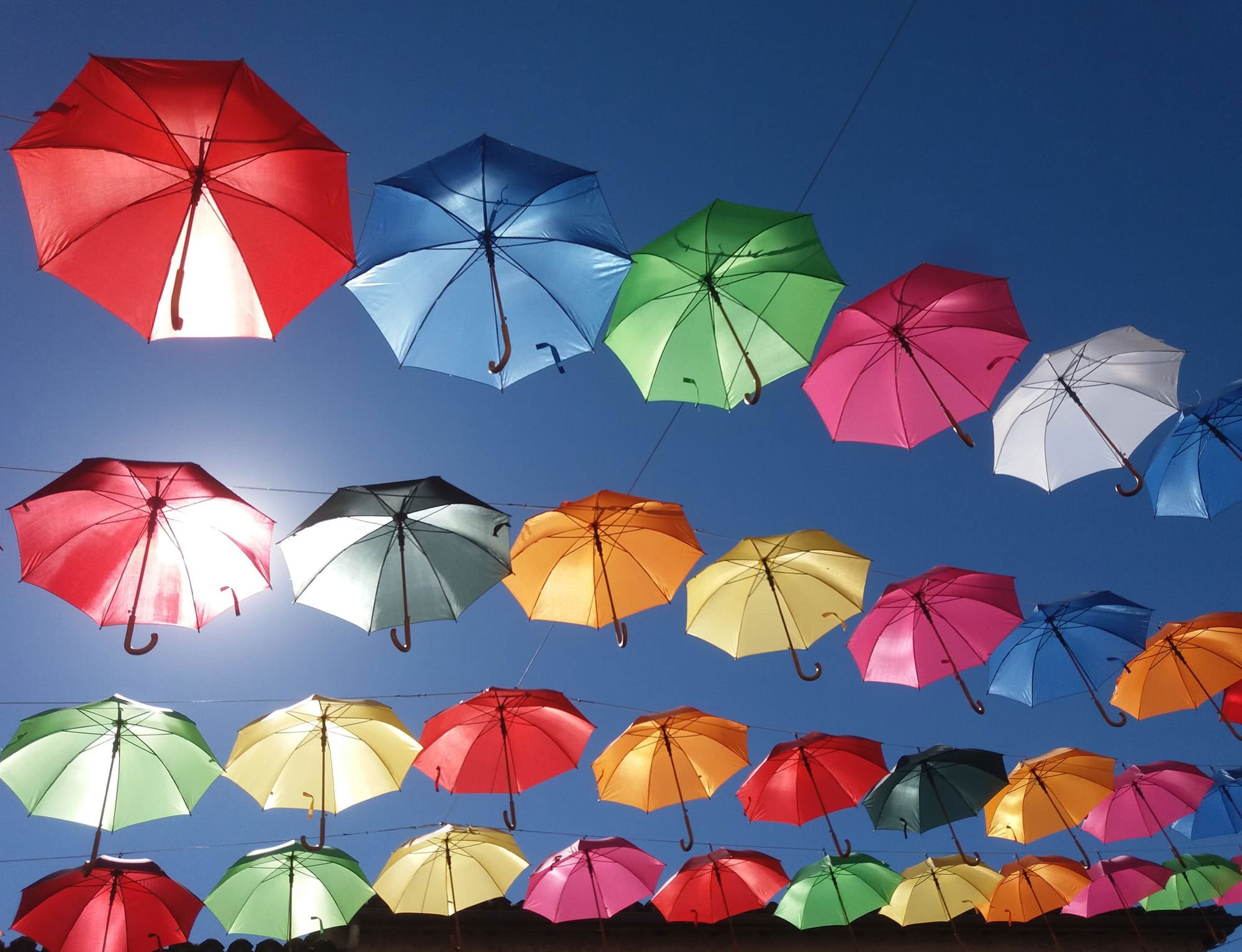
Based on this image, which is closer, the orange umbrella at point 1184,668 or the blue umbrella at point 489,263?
the blue umbrella at point 489,263

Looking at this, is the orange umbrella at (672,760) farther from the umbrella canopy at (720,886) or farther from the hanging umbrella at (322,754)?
the hanging umbrella at (322,754)

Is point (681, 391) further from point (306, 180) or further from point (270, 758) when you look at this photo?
point (270, 758)

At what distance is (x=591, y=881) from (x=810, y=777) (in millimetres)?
2887

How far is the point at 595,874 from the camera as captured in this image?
10.0 metres

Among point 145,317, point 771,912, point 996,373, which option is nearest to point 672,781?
point 996,373

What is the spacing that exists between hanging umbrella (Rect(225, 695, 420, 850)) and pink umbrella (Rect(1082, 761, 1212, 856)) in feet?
26.6

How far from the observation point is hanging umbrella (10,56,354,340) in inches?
184

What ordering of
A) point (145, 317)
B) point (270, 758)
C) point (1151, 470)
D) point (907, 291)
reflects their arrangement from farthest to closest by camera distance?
1. point (1151, 470)
2. point (270, 758)
3. point (907, 291)
4. point (145, 317)

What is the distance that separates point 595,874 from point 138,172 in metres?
8.51

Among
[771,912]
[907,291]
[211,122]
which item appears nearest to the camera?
[211,122]

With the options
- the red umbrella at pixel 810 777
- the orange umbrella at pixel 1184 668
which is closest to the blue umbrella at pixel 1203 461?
the orange umbrella at pixel 1184 668

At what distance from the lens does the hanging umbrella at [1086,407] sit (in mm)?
7586

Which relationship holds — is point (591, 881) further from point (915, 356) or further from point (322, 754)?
point (915, 356)

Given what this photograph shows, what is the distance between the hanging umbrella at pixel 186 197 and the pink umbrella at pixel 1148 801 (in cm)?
1046
